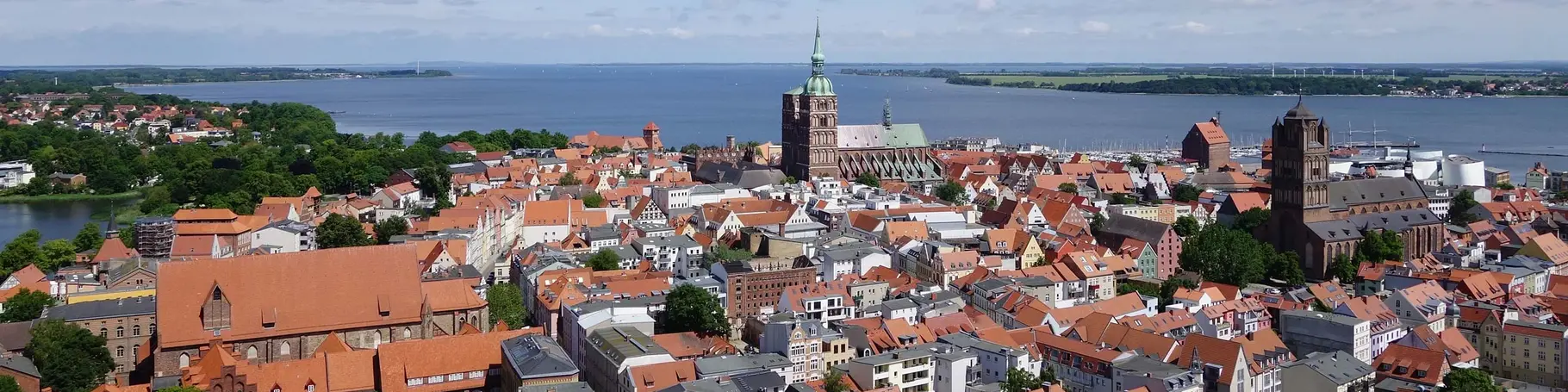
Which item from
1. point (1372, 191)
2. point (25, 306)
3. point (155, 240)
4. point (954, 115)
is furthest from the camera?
point (954, 115)

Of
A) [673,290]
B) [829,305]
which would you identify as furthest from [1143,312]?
[673,290]

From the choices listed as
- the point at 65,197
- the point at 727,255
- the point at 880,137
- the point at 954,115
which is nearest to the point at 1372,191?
the point at 727,255

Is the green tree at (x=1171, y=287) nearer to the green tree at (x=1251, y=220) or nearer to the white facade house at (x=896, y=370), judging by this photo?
the green tree at (x=1251, y=220)

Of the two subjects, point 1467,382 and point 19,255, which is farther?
point 19,255

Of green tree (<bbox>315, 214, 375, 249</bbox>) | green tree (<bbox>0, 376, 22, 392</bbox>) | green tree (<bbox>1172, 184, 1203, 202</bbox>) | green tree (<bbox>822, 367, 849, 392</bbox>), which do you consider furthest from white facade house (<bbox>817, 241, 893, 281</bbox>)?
green tree (<bbox>1172, 184, 1203, 202</bbox>)

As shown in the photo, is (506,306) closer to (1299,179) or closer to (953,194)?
(1299,179)

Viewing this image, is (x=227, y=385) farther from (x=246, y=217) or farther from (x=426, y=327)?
(x=246, y=217)

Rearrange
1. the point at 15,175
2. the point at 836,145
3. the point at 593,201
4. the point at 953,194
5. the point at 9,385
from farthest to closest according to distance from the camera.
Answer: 1. the point at 15,175
2. the point at 836,145
3. the point at 953,194
4. the point at 593,201
5. the point at 9,385

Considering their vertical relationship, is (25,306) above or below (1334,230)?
below

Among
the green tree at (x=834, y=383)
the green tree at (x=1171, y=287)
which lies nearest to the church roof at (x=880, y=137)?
the green tree at (x=1171, y=287)
